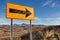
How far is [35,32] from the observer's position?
15234mm

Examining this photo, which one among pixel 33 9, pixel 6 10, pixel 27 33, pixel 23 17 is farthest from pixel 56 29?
pixel 6 10

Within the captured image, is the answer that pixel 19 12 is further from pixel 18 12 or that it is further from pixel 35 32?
pixel 35 32

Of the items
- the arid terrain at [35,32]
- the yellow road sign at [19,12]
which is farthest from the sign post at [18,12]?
the arid terrain at [35,32]

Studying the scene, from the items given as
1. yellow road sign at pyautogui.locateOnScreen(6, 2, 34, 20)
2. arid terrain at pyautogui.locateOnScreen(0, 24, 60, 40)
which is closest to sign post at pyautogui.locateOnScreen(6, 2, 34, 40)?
yellow road sign at pyautogui.locateOnScreen(6, 2, 34, 20)

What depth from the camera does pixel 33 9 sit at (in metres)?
12.3

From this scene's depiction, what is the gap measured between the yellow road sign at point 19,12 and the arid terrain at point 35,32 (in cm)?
294

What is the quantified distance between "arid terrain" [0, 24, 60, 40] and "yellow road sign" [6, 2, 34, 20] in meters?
2.94

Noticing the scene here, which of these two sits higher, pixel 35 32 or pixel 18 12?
pixel 18 12

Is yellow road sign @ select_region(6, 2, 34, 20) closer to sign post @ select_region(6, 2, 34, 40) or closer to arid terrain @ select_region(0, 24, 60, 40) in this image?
sign post @ select_region(6, 2, 34, 40)

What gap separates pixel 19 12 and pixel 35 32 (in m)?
4.67

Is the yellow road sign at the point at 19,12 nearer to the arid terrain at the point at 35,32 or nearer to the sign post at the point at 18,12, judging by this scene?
the sign post at the point at 18,12

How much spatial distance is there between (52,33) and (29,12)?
4.09m

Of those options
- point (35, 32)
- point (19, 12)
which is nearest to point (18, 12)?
point (19, 12)

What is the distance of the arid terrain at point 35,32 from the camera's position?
47.7 feet
